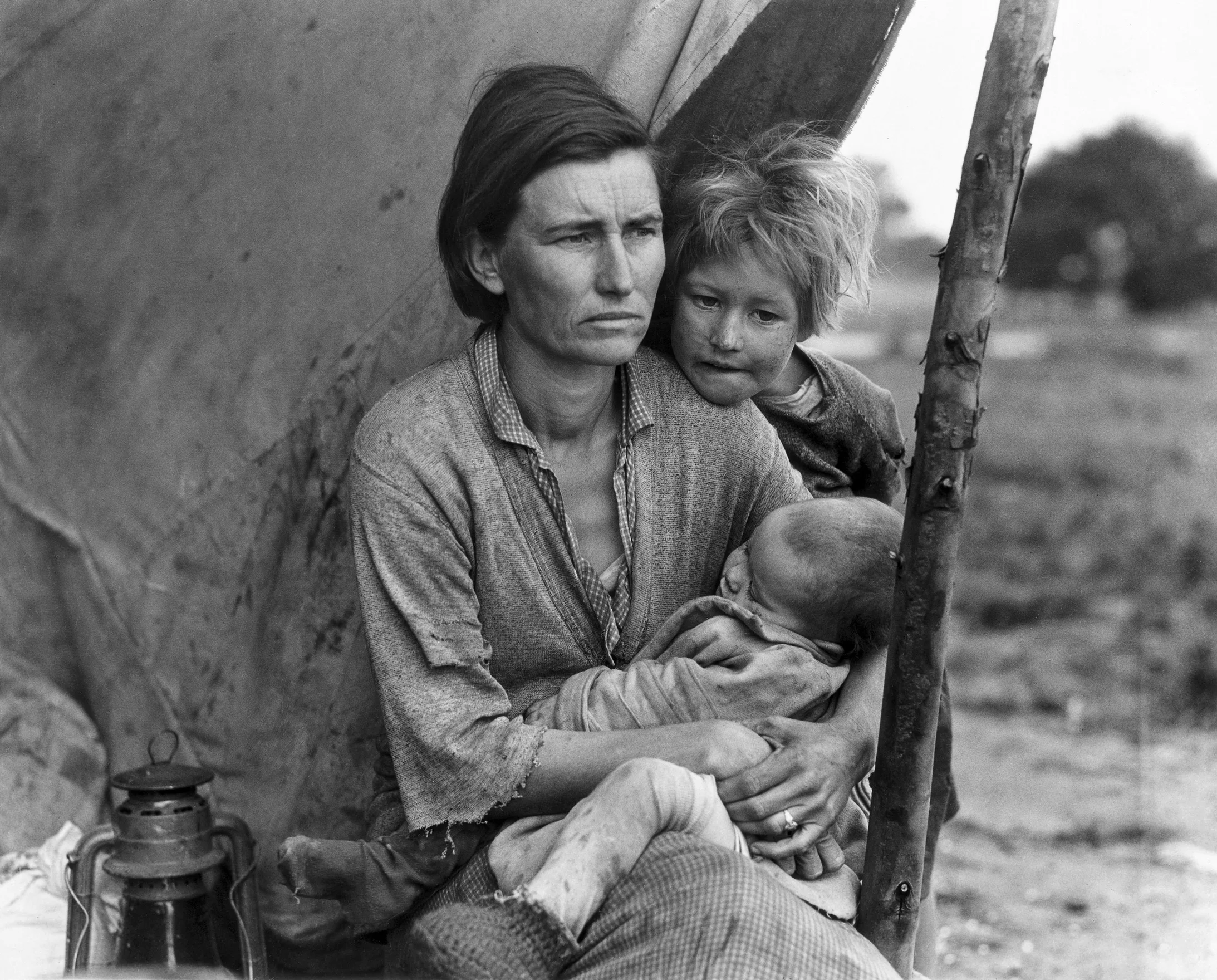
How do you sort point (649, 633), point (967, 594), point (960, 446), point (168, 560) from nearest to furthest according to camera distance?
1. point (960, 446)
2. point (649, 633)
3. point (168, 560)
4. point (967, 594)

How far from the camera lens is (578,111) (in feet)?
7.67

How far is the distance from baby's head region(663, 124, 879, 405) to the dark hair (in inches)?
7.3

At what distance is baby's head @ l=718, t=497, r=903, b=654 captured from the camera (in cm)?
230

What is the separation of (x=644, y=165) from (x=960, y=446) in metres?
0.72

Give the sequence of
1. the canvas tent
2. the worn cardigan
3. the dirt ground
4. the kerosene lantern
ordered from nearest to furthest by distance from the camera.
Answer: the worn cardigan < the kerosene lantern < the canvas tent < the dirt ground

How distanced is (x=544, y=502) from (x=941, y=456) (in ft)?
2.19

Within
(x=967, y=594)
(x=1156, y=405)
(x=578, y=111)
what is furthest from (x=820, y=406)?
(x=1156, y=405)

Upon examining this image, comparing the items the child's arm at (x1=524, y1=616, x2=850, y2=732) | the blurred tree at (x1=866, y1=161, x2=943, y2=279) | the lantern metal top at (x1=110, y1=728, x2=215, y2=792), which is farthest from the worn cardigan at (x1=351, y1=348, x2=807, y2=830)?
the blurred tree at (x1=866, y1=161, x2=943, y2=279)

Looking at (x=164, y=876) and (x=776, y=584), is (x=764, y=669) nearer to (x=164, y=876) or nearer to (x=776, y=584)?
(x=776, y=584)

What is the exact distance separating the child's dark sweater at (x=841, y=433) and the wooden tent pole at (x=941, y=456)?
70 cm

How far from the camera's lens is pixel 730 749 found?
7.23 feet

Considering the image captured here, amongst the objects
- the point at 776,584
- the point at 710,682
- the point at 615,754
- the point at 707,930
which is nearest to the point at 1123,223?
the point at 776,584

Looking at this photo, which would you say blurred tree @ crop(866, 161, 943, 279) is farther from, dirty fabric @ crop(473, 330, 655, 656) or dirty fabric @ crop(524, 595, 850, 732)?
dirty fabric @ crop(524, 595, 850, 732)

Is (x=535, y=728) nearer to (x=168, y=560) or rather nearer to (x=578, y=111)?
(x=578, y=111)
